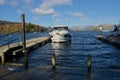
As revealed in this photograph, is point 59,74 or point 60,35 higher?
point 60,35

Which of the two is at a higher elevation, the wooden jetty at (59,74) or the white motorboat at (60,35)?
the white motorboat at (60,35)

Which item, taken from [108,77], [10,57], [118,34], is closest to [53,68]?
[108,77]

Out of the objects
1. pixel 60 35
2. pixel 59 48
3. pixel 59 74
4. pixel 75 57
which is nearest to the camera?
pixel 59 74

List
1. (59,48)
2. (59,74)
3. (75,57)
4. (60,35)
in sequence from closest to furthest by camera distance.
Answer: (59,74)
(75,57)
(59,48)
(60,35)

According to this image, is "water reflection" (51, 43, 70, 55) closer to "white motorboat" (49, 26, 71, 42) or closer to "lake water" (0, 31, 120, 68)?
"lake water" (0, 31, 120, 68)

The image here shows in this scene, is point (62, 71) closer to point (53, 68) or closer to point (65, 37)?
point (53, 68)

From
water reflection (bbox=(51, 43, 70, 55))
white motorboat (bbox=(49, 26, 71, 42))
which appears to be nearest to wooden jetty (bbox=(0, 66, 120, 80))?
water reflection (bbox=(51, 43, 70, 55))

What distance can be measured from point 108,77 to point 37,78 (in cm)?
389

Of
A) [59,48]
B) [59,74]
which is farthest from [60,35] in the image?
[59,74]

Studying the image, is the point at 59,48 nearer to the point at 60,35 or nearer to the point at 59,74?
the point at 60,35

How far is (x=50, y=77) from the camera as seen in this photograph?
12781 mm

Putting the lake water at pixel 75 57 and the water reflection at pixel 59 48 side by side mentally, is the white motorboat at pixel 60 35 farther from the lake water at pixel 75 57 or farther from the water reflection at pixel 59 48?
the lake water at pixel 75 57

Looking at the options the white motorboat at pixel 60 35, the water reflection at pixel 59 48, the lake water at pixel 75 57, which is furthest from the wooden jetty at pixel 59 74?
the white motorboat at pixel 60 35

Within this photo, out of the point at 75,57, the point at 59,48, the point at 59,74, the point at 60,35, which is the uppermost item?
the point at 60,35
